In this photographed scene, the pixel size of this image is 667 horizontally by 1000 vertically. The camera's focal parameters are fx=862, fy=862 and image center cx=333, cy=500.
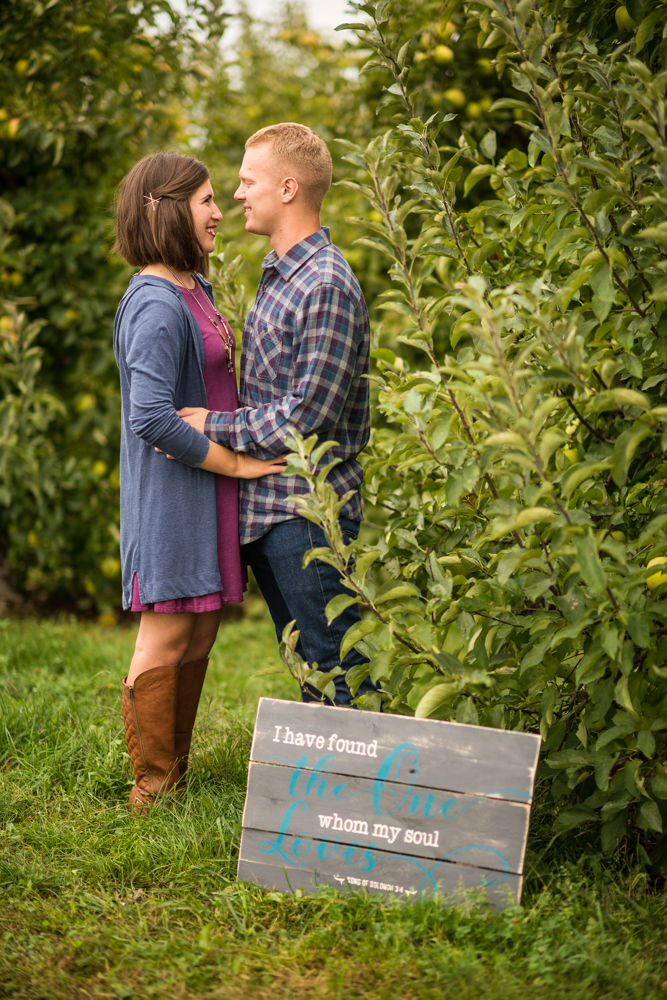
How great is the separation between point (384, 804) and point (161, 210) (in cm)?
152

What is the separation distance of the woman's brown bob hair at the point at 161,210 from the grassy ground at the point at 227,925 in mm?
1443

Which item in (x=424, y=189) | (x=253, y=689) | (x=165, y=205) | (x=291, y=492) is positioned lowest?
(x=253, y=689)

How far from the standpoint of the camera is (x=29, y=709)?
288 centimetres

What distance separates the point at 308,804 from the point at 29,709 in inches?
54.6

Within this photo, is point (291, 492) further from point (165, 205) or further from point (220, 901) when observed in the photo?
point (220, 901)

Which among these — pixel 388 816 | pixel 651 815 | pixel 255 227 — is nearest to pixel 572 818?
pixel 651 815

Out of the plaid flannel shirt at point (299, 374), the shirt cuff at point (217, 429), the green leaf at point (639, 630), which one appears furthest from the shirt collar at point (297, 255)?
the green leaf at point (639, 630)

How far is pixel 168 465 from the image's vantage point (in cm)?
217

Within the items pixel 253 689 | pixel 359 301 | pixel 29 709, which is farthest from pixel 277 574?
pixel 253 689

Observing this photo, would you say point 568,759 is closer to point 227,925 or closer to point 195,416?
point 227,925

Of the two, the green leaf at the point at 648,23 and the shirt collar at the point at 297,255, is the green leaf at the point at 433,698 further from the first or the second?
the green leaf at the point at 648,23

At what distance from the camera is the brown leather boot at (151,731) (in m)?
2.23

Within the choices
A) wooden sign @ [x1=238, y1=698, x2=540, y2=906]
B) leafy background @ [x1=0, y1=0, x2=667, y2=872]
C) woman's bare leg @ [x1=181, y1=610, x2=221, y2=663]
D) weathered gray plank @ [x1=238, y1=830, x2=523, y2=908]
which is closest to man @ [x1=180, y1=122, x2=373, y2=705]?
leafy background @ [x1=0, y1=0, x2=667, y2=872]

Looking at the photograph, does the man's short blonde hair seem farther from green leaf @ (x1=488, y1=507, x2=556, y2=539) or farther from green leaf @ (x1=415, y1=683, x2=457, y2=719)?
green leaf @ (x1=415, y1=683, x2=457, y2=719)
